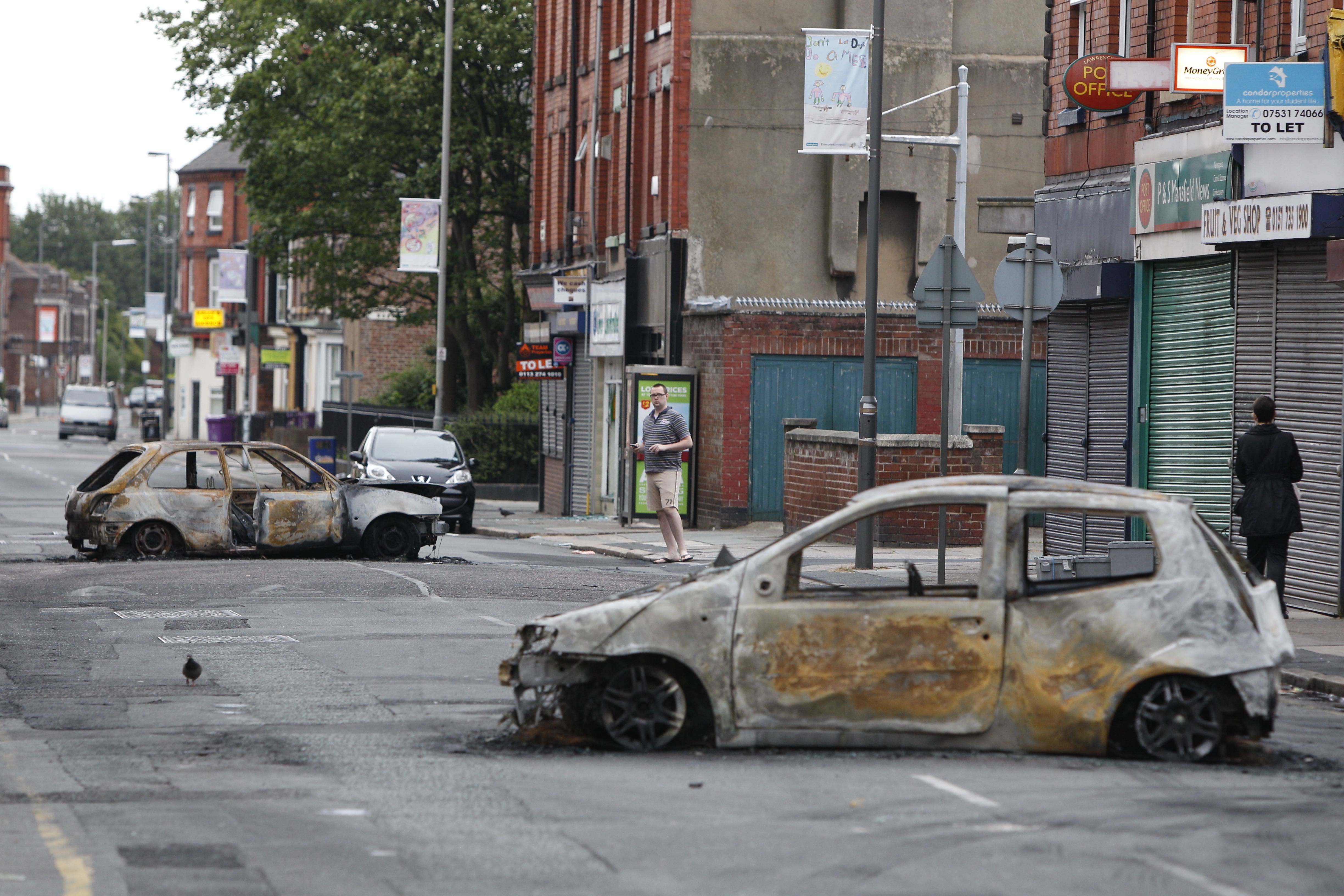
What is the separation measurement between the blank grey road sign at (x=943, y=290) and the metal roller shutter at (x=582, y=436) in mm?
17739

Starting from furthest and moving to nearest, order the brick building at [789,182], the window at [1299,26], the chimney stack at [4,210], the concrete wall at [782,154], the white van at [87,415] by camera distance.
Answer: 1. the chimney stack at [4,210]
2. the white van at [87,415]
3. the concrete wall at [782,154]
4. the brick building at [789,182]
5. the window at [1299,26]

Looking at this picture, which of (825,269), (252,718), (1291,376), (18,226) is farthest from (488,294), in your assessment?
(18,226)

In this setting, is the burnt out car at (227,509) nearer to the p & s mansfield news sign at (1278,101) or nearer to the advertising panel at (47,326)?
the p & s mansfield news sign at (1278,101)

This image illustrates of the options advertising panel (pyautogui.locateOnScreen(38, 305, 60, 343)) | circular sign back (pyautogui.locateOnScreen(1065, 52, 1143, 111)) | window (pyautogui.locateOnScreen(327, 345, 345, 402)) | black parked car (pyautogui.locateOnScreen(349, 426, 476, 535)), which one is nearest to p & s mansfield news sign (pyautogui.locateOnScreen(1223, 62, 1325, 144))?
circular sign back (pyautogui.locateOnScreen(1065, 52, 1143, 111))

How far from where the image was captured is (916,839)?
7375 mm

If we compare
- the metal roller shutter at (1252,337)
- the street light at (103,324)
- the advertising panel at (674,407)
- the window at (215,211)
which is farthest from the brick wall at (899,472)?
the street light at (103,324)

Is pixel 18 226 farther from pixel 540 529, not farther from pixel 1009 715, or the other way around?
pixel 1009 715

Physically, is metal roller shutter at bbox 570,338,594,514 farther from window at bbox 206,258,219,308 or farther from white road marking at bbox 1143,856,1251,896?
window at bbox 206,258,219,308

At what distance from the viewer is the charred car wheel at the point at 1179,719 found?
29.4ft

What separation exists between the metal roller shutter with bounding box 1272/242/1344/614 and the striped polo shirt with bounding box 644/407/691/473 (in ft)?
22.3

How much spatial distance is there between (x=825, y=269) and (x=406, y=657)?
710 inches

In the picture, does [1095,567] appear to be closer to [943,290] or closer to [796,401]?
[943,290]

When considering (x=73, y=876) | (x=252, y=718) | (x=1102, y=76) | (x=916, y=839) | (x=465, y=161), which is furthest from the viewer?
(x=465, y=161)

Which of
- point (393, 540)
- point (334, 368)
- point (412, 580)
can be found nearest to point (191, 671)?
point (412, 580)
